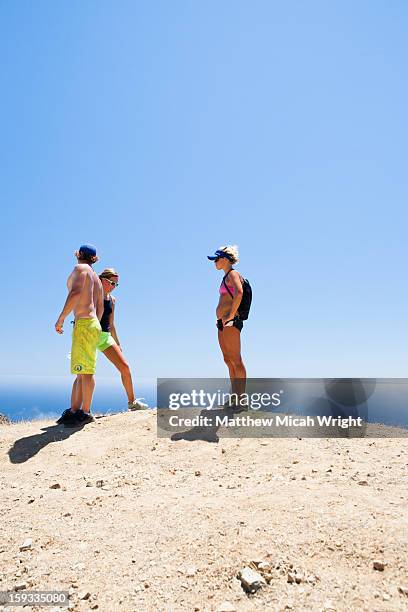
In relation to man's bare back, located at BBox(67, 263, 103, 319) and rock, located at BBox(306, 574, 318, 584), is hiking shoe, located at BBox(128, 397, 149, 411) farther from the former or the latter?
rock, located at BBox(306, 574, 318, 584)

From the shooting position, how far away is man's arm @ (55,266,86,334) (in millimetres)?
6441

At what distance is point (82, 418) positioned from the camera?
6566mm

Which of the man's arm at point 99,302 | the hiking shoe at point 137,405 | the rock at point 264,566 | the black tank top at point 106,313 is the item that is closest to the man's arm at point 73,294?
the man's arm at point 99,302

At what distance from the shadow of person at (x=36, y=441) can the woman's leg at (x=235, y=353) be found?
2778mm

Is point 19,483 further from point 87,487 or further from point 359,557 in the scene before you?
point 359,557

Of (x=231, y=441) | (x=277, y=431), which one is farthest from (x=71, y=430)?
(x=277, y=431)

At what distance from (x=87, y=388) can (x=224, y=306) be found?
277 centimetres

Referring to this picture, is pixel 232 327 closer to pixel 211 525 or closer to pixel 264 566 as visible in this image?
pixel 211 525

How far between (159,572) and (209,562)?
337mm

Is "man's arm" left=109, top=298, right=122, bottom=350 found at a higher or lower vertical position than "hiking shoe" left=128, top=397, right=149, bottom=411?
higher

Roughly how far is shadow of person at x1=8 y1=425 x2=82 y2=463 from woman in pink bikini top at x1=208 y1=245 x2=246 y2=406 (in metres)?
2.77

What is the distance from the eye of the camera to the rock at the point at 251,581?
2273 millimetres

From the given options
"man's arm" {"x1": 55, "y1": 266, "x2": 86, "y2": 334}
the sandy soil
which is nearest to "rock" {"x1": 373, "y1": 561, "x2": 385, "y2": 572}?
the sandy soil

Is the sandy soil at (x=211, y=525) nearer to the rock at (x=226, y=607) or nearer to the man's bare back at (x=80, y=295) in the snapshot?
the rock at (x=226, y=607)
